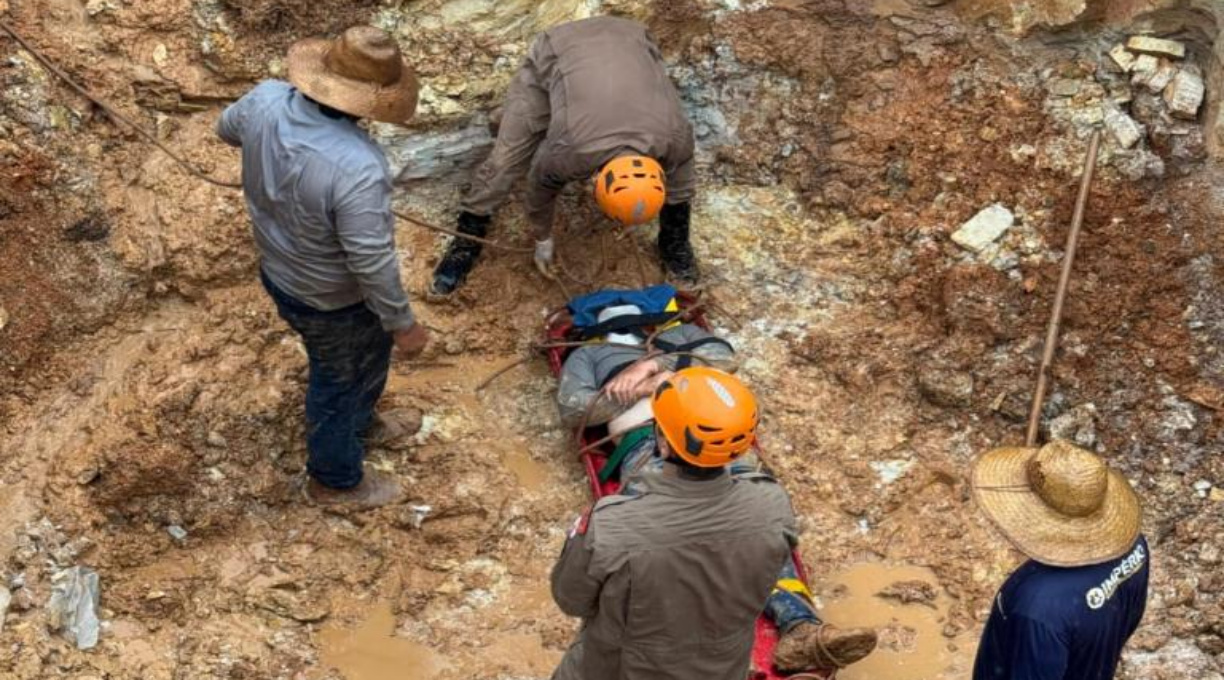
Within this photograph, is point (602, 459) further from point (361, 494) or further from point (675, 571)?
point (675, 571)

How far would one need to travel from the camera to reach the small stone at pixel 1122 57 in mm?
6293

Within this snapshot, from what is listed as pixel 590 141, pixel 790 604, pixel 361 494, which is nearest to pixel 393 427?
pixel 361 494

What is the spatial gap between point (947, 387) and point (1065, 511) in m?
2.38

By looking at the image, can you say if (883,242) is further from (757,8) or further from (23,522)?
(23,522)

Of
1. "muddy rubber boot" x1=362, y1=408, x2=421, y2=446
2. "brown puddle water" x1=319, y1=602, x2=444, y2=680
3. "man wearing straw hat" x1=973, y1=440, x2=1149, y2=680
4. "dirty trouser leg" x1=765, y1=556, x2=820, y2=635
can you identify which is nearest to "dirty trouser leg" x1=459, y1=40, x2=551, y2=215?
"muddy rubber boot" x1=362, y1=408, x2=421, y2=446

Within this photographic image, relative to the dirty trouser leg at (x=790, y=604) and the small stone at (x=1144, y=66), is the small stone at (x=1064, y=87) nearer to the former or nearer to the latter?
the small stone at (x=1144, y=66)

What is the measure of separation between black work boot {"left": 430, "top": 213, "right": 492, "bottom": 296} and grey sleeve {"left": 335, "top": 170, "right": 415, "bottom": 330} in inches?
61.8

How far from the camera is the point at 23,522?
15.9 ft

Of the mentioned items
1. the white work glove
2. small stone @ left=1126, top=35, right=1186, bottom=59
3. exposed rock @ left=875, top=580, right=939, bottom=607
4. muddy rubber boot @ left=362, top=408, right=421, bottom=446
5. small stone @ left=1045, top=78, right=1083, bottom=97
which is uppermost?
small stone @ left=1126, top=35, right=1186, bottom=59

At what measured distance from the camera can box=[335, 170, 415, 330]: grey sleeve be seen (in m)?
4.23

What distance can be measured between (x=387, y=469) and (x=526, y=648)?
1050 millimetres

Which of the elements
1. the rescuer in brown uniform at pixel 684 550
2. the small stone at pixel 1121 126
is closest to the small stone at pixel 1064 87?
the small stone at pixel 1121 126

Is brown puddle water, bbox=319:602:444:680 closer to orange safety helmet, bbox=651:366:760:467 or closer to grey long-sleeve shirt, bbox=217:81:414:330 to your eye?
grey long-sleeve shirt, bbox=217:81:414:330

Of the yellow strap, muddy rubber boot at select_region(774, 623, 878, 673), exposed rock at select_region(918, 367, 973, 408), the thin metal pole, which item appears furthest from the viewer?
exposed rock at select_region(918, 367, 973, 408)
